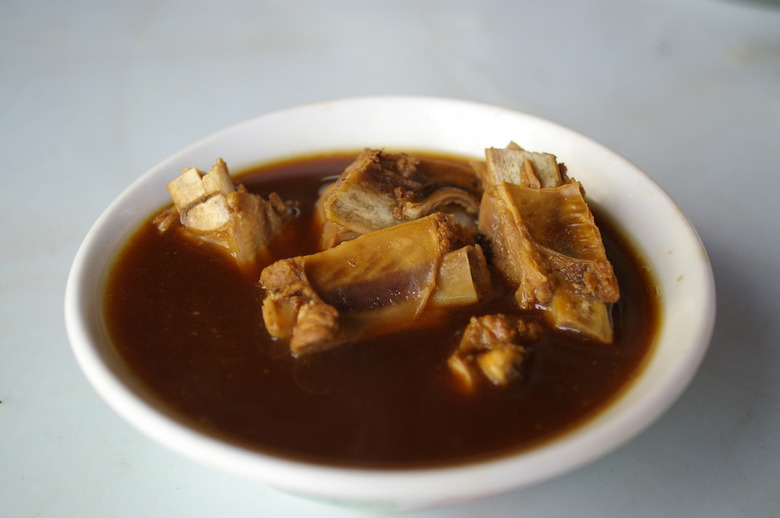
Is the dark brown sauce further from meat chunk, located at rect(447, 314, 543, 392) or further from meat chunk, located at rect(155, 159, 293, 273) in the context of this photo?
meat chunk, located at rect(155, 159, 293, 273)

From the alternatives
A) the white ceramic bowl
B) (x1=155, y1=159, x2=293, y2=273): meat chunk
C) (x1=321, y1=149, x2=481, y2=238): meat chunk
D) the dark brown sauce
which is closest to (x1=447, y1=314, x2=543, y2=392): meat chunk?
the dark brown sauce

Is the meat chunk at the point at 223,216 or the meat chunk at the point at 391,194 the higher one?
the meat chunk at the point at 391,194

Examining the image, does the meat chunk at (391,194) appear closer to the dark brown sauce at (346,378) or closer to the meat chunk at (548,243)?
the meat chunk at (548,243)

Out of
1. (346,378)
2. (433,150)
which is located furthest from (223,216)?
(433,150)

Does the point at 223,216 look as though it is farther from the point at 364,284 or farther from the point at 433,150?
the point at 433,150

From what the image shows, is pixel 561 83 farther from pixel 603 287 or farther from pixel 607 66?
pixel 603 287

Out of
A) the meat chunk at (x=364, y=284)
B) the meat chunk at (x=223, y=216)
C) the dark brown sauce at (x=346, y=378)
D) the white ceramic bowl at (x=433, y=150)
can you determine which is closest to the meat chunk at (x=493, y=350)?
the dark brown sauce at (x=346, y=378)

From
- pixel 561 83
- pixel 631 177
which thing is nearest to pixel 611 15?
pixel 561 83
